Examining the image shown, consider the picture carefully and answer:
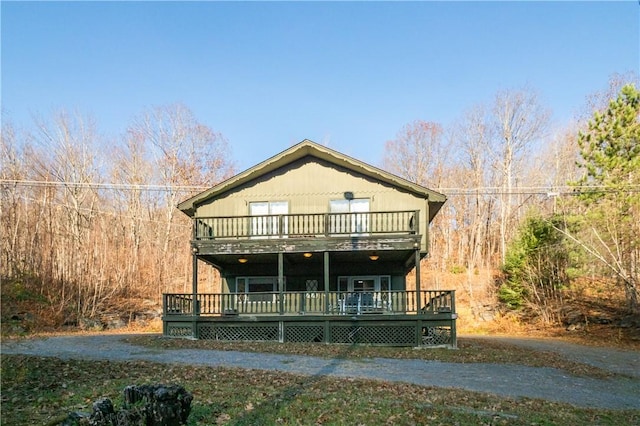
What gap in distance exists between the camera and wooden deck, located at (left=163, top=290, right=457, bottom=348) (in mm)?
16406

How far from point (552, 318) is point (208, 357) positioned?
67.1 ft

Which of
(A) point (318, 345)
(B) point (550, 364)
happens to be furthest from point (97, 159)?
(B) point (550, 364)

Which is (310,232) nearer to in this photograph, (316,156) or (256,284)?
(316,156)

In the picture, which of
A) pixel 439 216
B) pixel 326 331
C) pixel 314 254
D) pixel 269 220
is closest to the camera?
pixel 326 331

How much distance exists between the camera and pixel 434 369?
38.3 feet

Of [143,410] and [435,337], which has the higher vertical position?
[143,410]

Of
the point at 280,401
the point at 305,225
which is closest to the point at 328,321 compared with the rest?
the point at 305,225

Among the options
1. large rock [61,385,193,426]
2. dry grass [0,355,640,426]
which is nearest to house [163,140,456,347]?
dry grass [0,355,640,426]

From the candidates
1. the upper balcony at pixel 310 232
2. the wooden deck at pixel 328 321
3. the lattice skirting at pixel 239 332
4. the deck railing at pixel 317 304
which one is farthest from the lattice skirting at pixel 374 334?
the upper balcony at pixel 310 232

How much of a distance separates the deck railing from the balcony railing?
7.65 ft

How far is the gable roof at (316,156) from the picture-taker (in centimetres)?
1900

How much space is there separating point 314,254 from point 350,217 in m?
2.08

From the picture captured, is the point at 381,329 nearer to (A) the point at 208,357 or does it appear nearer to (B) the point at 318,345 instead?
(B) the point at 318,345

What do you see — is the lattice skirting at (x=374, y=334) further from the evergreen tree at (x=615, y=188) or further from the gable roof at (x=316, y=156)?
the evergreen tree at (x=615, y=188)
